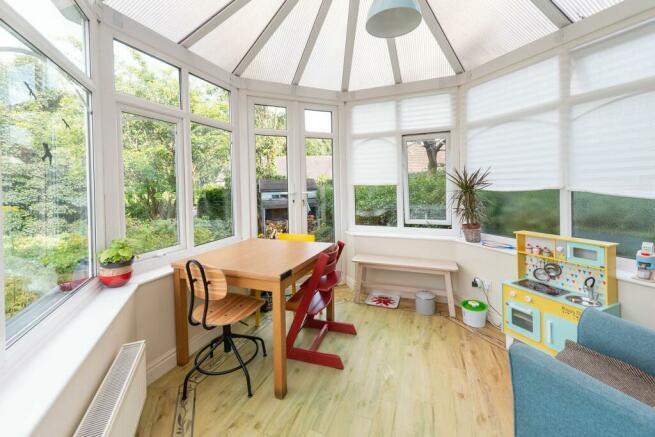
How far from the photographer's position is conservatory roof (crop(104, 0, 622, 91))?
248 centimetres

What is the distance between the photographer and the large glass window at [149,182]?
232 centimetres

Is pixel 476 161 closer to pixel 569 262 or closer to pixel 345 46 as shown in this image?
pixel 569 262

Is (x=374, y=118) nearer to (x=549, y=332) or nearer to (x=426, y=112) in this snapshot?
(x=426, y=112)

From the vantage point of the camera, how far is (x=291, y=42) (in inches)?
128

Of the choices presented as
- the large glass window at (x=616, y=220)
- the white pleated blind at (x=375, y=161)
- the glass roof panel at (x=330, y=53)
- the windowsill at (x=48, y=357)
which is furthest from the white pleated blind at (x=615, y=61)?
the windowsill at (x=48, y=357)

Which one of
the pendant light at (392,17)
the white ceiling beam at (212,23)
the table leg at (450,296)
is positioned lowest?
the table leg at (450,296)

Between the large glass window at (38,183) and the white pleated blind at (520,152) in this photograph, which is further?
the white pleated blind at (520,152)

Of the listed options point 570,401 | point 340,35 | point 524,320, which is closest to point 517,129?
point 524,320

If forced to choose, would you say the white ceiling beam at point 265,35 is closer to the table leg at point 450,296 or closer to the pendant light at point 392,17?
the pendant light at point 392,17

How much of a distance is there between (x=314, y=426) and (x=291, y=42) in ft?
11.7

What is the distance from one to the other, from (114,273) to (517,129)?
373 centimetres

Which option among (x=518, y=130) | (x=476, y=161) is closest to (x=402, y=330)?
(x=476, y=161)

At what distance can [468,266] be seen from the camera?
3.27 meters

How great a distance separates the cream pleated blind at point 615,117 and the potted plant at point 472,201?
0.84 m
